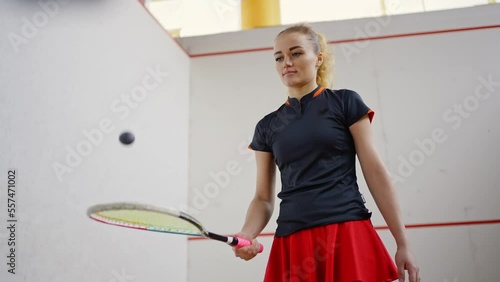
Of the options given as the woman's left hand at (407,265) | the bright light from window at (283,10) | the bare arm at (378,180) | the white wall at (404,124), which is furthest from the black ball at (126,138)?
the woman's left hand at (407,265)

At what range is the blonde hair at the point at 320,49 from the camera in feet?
3.76

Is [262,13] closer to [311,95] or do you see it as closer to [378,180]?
[311,95]

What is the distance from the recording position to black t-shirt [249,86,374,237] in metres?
0.93

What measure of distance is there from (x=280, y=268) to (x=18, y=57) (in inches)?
35.8

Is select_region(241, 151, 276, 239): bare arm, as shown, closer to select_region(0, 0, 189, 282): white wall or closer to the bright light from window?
select_region(0, 0, 189, 282): white wall

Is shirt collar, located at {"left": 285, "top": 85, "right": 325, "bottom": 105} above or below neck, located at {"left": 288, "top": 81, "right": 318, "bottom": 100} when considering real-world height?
below

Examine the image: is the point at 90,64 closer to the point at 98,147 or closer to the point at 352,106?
the point at 98,147

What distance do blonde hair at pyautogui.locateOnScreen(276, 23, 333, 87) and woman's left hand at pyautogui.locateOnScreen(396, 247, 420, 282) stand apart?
49 cm

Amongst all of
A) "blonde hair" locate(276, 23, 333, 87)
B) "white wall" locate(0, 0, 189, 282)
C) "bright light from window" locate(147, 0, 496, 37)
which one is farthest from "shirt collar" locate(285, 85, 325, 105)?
"bright light from window" locate(147, 0, 496, 37)

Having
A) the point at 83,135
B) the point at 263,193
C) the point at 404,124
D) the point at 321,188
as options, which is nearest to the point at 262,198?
the point at 263,193

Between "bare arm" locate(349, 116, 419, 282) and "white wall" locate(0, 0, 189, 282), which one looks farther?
"white wall" locate(0, 0, 189, 282)

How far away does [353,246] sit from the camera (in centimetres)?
89

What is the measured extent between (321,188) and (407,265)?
0.77 ft

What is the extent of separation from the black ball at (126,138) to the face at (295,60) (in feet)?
2.84
